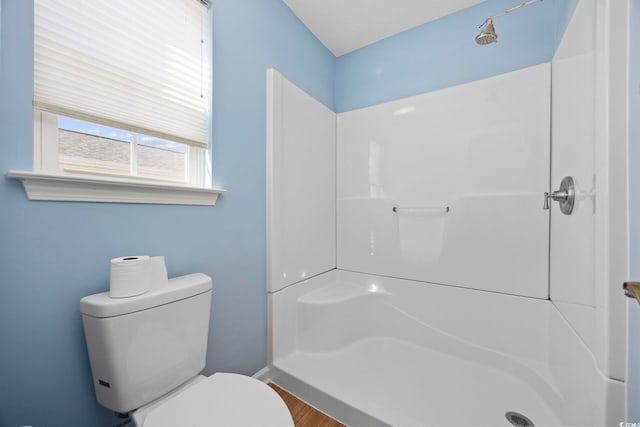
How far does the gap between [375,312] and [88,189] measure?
174 cm

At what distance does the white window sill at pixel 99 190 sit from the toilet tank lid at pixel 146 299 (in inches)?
12.5

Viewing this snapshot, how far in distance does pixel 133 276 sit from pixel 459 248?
1.65 metres

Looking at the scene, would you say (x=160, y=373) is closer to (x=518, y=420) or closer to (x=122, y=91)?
(x=122, y=91)

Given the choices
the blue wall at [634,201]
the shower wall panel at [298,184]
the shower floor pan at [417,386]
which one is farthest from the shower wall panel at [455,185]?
the blue wall at [634,201]

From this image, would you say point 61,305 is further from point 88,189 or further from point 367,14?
point 367,14

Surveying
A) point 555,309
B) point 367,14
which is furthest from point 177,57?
point 555,309

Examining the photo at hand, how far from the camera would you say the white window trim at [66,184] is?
0.73 meters

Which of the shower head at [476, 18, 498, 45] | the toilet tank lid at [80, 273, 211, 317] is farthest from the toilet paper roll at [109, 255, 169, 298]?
the shower head at [476, 18, 498, 45]

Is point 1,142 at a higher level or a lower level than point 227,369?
higher

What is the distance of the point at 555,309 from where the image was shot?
124 cm

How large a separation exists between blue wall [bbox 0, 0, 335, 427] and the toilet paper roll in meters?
0.11

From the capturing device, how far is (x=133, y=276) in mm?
816

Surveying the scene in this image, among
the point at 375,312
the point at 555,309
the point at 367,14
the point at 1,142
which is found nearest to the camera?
the point at 1,142

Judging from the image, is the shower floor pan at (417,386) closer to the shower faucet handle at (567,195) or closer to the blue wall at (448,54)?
the shower faucet handle at (567,195)
